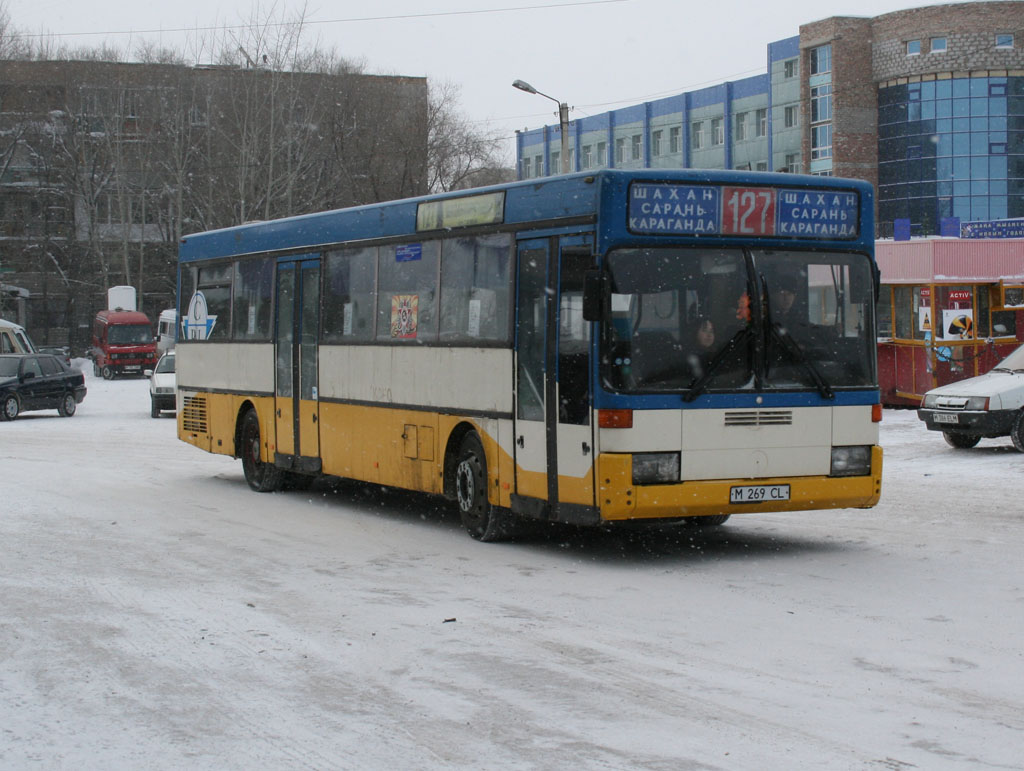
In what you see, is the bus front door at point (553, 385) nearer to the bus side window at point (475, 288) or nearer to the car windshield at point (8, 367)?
the bus side window at point (475, 288)

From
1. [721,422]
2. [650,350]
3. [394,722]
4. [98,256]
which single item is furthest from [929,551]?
[98,256]

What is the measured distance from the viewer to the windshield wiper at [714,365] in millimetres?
10914

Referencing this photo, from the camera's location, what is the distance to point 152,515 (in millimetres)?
14742

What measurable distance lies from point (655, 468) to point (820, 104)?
7520 cm

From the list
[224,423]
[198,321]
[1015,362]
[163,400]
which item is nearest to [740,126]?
[163,400]

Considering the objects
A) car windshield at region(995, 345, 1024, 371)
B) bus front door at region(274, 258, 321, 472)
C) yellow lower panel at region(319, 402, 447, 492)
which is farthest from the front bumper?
car windshield at region(995, 345, 1024, 371)

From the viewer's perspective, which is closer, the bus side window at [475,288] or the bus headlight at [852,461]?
the bus headlight at [852,461]

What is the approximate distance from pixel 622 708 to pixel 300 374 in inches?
405

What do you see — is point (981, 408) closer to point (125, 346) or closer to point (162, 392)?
point (162, 392)

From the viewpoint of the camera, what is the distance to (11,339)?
53469mm

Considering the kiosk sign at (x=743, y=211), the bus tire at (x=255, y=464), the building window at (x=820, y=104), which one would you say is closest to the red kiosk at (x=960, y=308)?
the bus tire at (x=255, y=464)

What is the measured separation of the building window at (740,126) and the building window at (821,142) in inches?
342

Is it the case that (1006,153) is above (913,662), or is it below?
above

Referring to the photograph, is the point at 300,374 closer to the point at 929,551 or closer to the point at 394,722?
the point at 929,551
